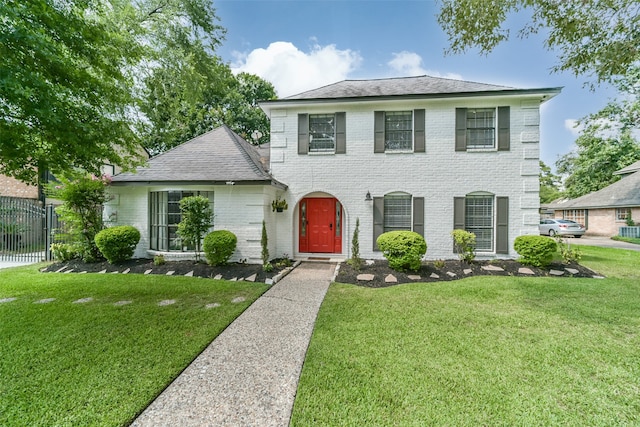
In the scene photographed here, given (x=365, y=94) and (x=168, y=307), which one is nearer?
(x=168, y=307)

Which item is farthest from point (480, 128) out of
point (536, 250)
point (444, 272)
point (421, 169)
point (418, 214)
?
point (444, 272)

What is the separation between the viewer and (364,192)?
9.02 m

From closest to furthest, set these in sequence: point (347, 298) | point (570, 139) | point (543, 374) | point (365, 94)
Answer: point (543, 374)
point (347, 298)
point (365, 94)
point (570, 139)

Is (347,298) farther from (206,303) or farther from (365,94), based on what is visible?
(365,94)

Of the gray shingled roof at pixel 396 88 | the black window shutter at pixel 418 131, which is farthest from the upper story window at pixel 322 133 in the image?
the black window shutter at pixel 418 131

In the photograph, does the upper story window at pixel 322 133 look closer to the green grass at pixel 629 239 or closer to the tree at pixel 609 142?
the green grass at pixel 629 239

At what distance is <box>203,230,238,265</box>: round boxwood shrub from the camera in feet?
24.7

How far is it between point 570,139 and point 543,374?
124ft

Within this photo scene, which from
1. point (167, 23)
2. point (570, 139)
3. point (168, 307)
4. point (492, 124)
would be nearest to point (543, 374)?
point (168, 307)

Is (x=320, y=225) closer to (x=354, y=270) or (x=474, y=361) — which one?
(x=354, y=270)

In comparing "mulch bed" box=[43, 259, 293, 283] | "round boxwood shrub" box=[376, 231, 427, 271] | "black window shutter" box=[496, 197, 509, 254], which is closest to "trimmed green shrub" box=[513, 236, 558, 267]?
"black window shutter" box=[496, 197, 509, 254]

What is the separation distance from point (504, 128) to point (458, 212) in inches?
122

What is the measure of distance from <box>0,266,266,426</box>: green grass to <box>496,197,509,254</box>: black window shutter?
778 cm

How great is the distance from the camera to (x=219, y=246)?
24.7 ft
